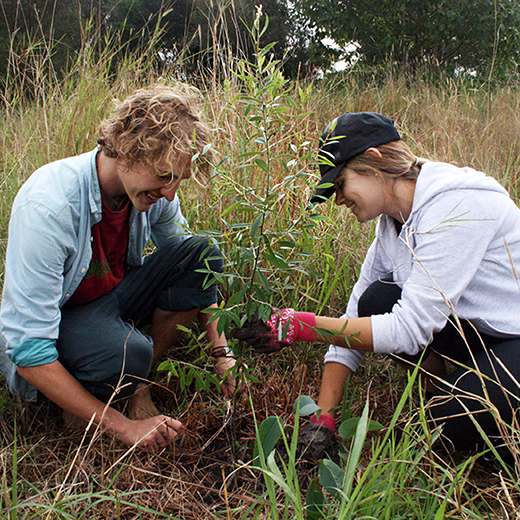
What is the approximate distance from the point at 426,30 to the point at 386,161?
22.5ft

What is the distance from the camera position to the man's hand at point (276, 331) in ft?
4.63

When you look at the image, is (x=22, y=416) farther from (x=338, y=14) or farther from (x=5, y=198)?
(x=338, y=14)

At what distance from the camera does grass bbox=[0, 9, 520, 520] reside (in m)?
1.09

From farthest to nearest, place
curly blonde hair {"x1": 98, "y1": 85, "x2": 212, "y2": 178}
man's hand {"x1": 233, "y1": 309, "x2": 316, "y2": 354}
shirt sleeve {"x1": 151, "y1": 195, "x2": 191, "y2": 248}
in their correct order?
shirt sleeve {"x1": 151, "y1": 195, "x2": 191, "y2": 248} → curly blonde hair {"x1": 98, "y1": 85, "x2": 212, "y2": 178} → man's hand {"x1": 233, "y1": 309, "x2": 316, "y2": 354}

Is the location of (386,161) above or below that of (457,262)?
above

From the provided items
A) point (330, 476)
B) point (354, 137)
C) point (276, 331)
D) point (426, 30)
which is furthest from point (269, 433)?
point (426, 30)

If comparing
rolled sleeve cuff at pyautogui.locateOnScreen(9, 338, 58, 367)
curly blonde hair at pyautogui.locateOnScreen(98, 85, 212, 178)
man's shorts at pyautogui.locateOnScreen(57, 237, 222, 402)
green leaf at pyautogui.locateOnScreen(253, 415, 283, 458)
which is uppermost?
curly blonde hair at pyautogui.locateOnScreen(98, 85, 212, 178)

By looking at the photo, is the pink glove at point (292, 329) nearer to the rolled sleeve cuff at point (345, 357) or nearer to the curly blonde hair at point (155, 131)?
the rolled sleeve cuff at point (345, 357)

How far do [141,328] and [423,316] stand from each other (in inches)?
51.2

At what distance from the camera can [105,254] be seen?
1.88 meters

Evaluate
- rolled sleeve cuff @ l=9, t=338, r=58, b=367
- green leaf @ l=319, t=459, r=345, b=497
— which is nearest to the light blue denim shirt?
rolled sleeve cuff @ l=9, t=338, r=58, b=367

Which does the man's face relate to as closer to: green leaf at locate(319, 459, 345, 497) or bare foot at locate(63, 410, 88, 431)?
bare foot at locate(63, 410, 88, 431)

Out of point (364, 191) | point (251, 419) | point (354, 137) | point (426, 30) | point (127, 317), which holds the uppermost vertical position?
point (426, 30)

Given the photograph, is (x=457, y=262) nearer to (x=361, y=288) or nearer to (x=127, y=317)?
(x=361, y=288)
